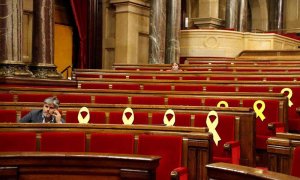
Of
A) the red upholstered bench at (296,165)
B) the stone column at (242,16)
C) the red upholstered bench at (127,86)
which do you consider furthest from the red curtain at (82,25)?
the red upholstered bench at (296,165)

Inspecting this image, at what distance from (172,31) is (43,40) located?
4.45m

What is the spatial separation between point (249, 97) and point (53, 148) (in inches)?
77.3

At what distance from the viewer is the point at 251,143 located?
313 cm

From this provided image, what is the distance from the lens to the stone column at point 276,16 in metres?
15.5

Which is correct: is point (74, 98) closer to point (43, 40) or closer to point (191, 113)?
point (191, 113)

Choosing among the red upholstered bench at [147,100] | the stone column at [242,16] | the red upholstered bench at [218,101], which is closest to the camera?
the red upholstered bench at [218,101]

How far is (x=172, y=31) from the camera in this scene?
10.1m

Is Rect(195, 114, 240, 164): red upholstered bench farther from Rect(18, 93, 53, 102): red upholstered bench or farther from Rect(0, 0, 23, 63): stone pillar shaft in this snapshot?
Rect(0, 0, 23, 63): stone pillar shaft

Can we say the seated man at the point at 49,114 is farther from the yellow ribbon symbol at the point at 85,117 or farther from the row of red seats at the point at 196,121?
the row of red seats at the point at 196,121

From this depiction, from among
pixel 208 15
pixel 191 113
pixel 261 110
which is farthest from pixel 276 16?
pixel 191 113

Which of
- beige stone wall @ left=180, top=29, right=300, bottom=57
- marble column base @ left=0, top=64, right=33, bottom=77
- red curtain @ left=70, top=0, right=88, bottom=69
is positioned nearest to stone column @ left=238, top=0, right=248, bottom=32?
beige stone wall @ left=180, top=29, right=300, bottom=57

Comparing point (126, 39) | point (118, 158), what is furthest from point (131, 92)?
point (126, 39)

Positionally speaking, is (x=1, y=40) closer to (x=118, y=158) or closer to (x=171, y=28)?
(x=118, y=158)

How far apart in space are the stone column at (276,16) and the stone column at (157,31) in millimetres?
7156
